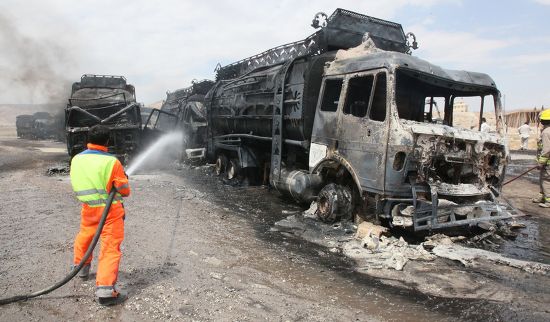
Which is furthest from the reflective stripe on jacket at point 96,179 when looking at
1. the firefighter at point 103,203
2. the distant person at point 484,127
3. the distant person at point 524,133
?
the distant person at point 524,133

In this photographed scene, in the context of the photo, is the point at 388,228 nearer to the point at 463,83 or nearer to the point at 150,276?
the point at 463,83

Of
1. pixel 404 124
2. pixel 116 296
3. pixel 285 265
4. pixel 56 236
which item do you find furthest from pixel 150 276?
pixel 404 124

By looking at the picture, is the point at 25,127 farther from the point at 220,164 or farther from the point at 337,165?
the point at 337,165

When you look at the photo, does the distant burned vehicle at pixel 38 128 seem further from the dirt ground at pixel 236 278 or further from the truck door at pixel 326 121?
the truck door at pixel 326 121

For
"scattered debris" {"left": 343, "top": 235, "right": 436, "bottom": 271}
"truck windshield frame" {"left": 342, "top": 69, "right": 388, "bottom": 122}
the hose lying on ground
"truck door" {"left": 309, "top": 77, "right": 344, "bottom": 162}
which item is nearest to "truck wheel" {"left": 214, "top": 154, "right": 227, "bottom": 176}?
"truck door" {"left": 309, "top": 77, "right": 344, "bottom": 162}

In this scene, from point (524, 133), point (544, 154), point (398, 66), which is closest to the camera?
point (398, 66)

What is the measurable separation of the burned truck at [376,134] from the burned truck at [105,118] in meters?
5.13

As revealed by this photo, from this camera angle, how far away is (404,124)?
5.03 metres

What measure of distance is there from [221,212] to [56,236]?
2721 millimetres

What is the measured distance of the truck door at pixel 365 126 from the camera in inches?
206

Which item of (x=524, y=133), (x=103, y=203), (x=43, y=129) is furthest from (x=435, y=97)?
(x=43, y=129)

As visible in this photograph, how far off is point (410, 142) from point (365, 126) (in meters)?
0.77

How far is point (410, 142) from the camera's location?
494 centimetres

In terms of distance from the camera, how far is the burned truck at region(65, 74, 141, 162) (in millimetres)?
11173
